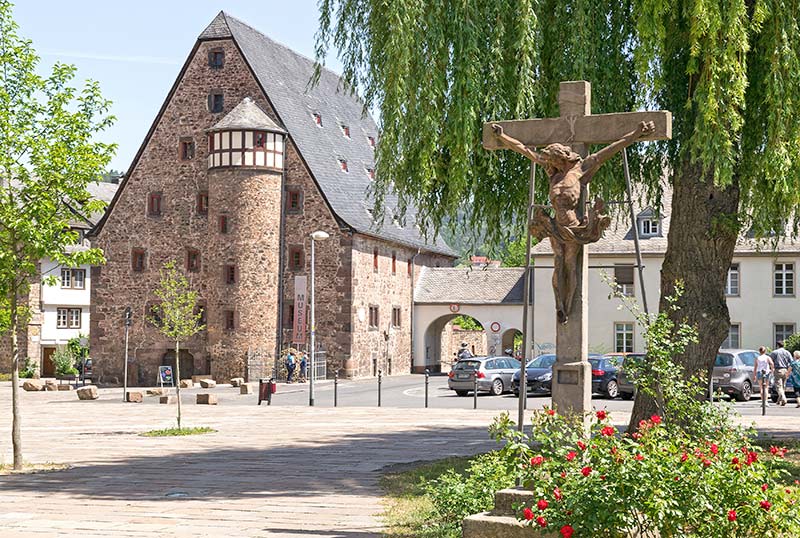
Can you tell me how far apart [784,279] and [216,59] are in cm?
2712

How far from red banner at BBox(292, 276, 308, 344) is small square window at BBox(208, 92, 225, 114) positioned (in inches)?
345

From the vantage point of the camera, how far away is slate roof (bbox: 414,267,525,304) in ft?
178

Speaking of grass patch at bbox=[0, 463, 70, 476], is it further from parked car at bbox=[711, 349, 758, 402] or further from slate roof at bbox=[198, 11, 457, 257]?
slate roof at bbox=[198, 11, 457, 257]

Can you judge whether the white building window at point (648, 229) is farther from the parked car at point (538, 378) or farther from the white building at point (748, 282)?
the parked car at point (538, 378)

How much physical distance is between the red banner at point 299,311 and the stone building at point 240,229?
85cm

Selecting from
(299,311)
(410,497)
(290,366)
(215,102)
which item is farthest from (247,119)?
(410,497)

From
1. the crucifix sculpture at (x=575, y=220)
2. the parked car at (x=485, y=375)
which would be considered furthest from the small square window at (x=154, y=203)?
the crucifix sculpture at (x=575, y=220)

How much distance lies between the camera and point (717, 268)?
1275 cm

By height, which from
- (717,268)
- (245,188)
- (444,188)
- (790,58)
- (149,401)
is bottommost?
(149,401)

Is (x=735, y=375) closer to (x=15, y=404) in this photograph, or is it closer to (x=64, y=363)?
(x=15, y=404)

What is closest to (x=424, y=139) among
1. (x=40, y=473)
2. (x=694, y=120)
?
(x=694, y=120)

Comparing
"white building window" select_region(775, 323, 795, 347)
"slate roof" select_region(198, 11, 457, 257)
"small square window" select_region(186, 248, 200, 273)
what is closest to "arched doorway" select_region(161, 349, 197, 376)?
"small square window" select_region(186, 248, 200, 273)

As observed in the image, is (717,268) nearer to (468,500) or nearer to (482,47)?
(482,47)

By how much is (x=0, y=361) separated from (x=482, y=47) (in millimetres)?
52424
